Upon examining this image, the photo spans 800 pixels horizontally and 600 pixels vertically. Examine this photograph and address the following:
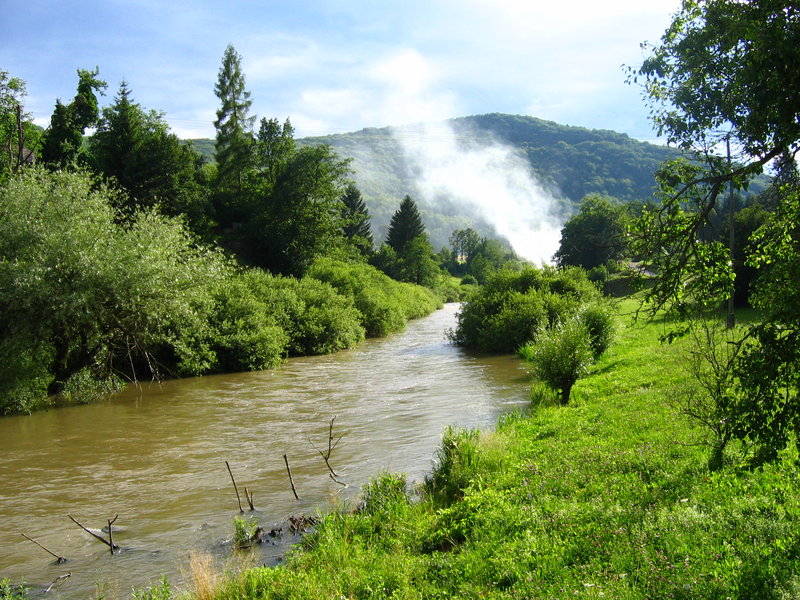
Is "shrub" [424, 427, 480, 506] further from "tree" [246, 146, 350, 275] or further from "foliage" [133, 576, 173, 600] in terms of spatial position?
"tree" [246, 146, 350, 275]

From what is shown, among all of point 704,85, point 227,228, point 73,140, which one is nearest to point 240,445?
point 704,85

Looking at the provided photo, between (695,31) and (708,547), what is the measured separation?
667cm

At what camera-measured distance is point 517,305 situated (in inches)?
1342

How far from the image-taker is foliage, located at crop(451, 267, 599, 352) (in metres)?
32.9

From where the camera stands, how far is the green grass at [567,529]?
557 cm

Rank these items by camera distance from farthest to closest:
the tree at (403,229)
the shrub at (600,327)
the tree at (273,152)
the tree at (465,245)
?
1. the tree at (465,245)
2. the tree at (403,229)
3. the tree at (273,152)
4. the shrub at (600,327)

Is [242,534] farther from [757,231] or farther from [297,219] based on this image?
[297,219]

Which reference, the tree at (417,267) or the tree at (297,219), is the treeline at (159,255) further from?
the tree at (417,267)

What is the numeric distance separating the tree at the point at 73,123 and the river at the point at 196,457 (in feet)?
89.5

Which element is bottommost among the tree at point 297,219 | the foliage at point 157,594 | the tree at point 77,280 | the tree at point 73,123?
the foliage at point 157,594

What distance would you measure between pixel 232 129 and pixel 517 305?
4364 cm

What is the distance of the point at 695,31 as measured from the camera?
816 cm

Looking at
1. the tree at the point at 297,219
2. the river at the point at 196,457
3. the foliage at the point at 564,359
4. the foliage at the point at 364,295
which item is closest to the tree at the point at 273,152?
the tree at the point at 297,219

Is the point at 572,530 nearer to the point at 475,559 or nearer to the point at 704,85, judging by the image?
the point at 475,559
